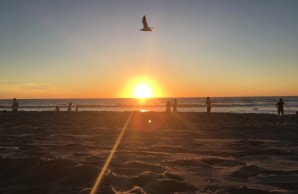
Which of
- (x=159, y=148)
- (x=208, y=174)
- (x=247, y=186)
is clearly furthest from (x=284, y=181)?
(x=159, y=148)

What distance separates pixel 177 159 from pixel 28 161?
2965 millimetres

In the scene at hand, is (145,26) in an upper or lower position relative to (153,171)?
upper

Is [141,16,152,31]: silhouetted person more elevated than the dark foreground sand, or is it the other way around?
[141,16,152,31]: silhouetted person

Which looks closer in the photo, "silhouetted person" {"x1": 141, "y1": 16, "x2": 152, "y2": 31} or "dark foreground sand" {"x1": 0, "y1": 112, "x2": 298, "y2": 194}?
"dark foreground sand" {"x1": 0, "y1": 112, "x2": 298, "y2": 194}

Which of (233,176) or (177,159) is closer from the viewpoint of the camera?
(233,176)

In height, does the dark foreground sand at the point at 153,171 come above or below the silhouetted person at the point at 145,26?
below

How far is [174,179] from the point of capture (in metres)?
5.44

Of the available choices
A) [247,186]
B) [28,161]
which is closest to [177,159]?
[247,186]

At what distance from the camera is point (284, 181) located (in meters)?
5.32

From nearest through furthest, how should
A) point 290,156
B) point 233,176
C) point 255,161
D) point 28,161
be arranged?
point 233,176, point 28,161, point 255,161, point 290,156

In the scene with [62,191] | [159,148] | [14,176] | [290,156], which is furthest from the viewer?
[159,148]

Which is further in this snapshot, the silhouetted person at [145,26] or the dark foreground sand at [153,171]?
the silhouetted person at [145,26]

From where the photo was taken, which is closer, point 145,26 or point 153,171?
point 153,171

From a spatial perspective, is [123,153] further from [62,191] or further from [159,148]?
[62,191]
